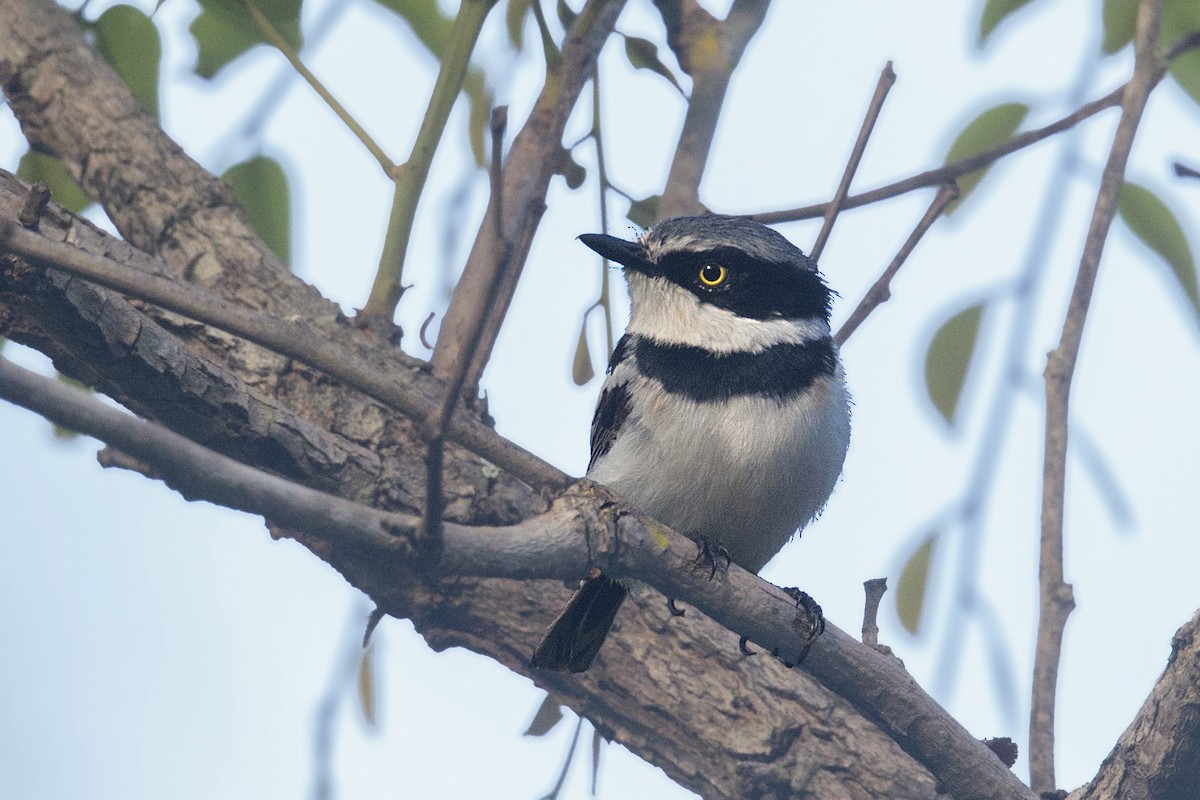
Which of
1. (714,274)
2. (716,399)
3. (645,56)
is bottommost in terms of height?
(716,399)

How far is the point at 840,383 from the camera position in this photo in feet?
16.4

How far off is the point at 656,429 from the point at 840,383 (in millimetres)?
823

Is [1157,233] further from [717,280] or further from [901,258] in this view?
[717,280]

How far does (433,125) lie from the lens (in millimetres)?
4730

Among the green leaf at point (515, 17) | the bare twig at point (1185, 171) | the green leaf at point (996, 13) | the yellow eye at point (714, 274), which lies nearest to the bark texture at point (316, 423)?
the yellow eye at point (714, 274)

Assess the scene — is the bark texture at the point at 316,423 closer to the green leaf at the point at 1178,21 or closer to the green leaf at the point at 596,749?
the green leaf at the point at 596,749

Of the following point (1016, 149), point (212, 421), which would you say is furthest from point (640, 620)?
point (1016, 149)

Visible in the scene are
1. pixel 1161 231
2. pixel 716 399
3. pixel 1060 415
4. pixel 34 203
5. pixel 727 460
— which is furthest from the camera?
pixel 1161 231

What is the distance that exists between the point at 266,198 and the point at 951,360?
2.74m

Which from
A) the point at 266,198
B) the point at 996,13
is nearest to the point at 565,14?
the point at 266,198

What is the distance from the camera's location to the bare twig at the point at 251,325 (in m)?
2.48

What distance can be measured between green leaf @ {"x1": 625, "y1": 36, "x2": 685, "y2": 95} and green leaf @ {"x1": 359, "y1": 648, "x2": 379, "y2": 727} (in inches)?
103

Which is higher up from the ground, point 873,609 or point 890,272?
point 890,272

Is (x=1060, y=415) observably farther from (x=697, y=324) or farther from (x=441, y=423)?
(x=441, y=423)
